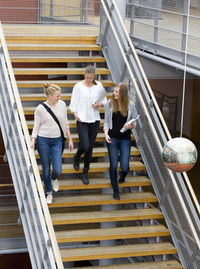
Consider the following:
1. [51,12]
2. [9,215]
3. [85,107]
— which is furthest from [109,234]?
[51,12]

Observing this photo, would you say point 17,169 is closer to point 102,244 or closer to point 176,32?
point 102,244

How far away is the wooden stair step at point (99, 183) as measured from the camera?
716cm

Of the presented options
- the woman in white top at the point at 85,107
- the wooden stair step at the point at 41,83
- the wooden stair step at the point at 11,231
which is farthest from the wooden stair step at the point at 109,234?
the wooden stair step at the point at 11,231

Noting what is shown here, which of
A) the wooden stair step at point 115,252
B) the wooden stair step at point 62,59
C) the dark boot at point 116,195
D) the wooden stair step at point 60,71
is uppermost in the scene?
the wooden stair step at point 62,59

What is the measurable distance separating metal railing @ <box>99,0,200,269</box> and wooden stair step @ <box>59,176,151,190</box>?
18cm

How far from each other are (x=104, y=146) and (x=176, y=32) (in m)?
1.89

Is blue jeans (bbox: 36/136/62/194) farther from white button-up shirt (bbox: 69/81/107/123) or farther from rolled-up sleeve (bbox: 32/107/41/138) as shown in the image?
white button-up shirt (bbox: 69/81/107/123)

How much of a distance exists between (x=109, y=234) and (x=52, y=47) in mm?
3310

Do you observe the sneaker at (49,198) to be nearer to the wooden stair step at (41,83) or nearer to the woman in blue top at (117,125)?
the woman in blue top at (117,125)

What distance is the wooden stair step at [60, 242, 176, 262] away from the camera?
6.59 m

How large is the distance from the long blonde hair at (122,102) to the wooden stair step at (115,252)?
1.61m

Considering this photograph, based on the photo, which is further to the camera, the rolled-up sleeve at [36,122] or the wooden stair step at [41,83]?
the wooden stair step at [41,83]

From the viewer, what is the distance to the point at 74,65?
9.23m

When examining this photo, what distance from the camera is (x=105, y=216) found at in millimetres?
7039
